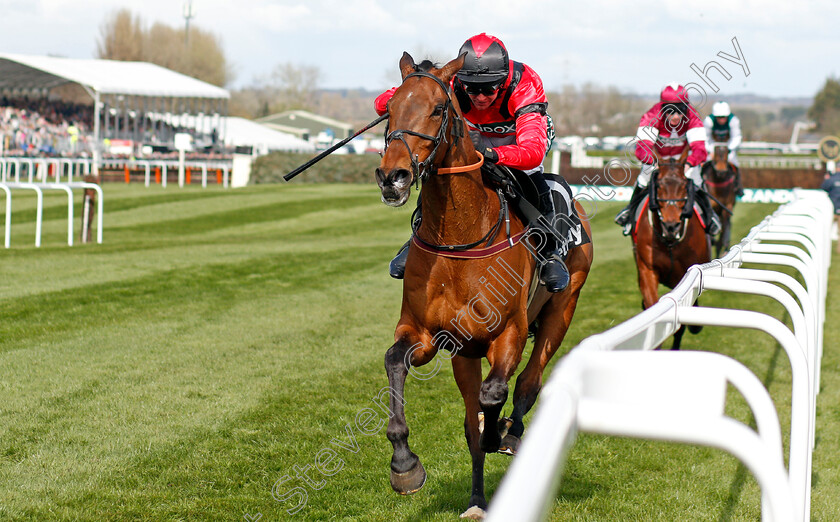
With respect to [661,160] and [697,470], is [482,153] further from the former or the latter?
[661,160]

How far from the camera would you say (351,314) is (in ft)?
29.4

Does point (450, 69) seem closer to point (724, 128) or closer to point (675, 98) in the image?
point (675, 98)

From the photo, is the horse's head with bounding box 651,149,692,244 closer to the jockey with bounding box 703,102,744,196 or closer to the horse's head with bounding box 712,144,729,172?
the jockey with bounding box 703,102,744,196

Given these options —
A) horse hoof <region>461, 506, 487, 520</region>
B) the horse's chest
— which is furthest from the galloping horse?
the horse's chest

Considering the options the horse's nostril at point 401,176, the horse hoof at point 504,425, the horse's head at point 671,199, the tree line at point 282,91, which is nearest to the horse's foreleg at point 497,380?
the horse hoof at point 504,425

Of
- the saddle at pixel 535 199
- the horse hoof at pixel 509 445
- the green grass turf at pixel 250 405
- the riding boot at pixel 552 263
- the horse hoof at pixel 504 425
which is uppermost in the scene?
the saddle at pixel 535 199

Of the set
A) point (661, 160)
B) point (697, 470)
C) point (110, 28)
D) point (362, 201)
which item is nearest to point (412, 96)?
point (697, 470)

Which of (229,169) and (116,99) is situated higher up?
(116,99)

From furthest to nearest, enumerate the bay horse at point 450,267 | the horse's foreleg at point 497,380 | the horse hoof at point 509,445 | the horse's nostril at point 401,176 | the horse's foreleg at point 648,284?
the horse's foreleg at point 648,284
the horse hoof at point 509,445
the horse's foreleg at point 497,380
the bay horse at point 450,267
the horse's nostril at point 401,176

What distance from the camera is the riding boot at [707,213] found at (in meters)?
8.05

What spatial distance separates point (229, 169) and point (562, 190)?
88.5ft

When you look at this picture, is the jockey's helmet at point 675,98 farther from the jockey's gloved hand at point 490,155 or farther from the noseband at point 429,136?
the noseband at point 429,136

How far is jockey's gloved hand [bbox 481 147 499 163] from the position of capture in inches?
147

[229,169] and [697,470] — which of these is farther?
[229,169]
